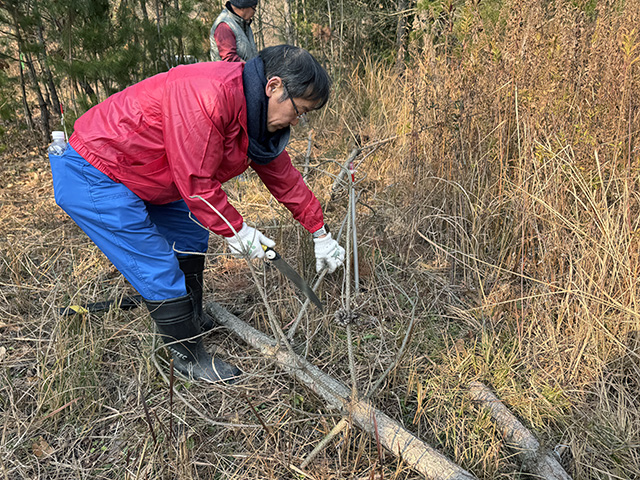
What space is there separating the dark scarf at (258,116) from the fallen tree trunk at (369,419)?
0.82 meters

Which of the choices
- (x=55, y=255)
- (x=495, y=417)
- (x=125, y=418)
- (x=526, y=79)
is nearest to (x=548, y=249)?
(x=495, y=417)

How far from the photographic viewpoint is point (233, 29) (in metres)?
3.41

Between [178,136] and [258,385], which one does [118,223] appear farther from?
[258,385]

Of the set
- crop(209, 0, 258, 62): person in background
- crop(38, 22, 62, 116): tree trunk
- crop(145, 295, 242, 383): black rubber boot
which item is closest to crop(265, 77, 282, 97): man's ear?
crop(145, 295, 242, 383): black rubber boot

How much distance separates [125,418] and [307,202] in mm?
1174

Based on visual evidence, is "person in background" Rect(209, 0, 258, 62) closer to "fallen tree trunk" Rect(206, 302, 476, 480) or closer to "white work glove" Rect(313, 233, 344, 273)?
"white work glove" Rect(313, 233, 344, 273)

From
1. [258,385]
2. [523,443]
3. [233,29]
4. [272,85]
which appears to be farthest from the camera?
[233,29]

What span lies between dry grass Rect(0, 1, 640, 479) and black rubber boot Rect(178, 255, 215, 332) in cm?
11

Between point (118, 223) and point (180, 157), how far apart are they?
0.41 meters

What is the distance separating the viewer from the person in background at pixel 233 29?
3.35 metres

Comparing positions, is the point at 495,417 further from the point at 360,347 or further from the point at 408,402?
the point at 360,347

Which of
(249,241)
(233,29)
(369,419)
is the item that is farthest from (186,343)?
(233,29)

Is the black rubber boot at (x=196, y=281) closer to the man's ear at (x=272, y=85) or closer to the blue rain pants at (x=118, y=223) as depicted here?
the blue rain pants at (x=118, y=223)

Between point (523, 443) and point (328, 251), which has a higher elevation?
point (328, 251)
